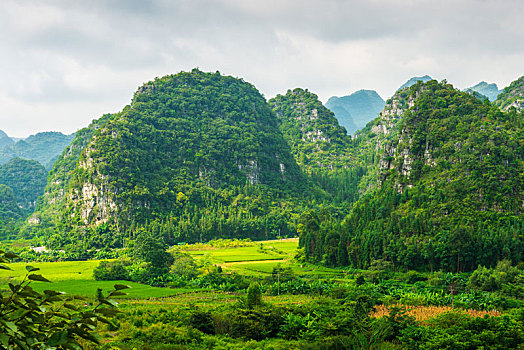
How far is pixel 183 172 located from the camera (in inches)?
3971

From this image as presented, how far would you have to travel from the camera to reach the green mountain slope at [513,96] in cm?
8844

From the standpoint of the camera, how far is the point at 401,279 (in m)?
40.8

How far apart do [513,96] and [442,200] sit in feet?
198

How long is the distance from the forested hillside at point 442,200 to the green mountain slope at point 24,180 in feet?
367

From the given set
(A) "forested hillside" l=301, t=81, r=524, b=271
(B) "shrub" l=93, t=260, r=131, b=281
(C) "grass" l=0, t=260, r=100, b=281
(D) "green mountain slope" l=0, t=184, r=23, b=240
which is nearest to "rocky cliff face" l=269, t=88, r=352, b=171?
(A) "forested hillside" l=301, t=81, r=524, b=271

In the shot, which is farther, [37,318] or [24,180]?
[24,180]

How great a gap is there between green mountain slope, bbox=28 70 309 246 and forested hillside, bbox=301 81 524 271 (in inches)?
1065

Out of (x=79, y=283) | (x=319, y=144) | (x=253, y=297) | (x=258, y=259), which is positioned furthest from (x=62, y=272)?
(x=319, y=144)

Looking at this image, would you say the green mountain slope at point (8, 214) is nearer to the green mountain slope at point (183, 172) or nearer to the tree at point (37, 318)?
the green mountain slope at point (183, 172)

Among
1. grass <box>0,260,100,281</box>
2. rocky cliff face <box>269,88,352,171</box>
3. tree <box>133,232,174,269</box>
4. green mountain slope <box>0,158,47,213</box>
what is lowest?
grass <box>0,260,100,281</box>

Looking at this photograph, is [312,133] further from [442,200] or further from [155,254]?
[155,254]

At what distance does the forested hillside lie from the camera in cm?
4369

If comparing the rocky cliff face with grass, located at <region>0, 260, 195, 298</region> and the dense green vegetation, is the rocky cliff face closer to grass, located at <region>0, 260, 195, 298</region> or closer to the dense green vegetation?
the dense green vegetation

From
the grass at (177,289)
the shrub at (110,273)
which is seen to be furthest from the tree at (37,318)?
the shrub at (110,273)
